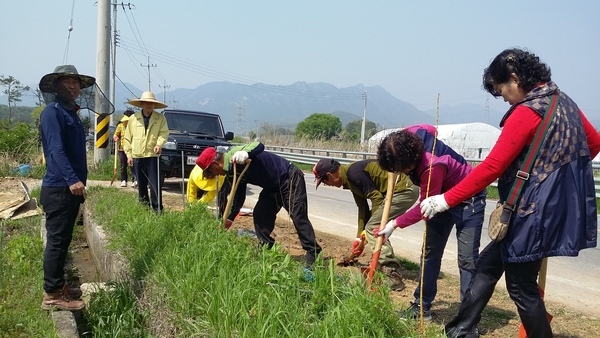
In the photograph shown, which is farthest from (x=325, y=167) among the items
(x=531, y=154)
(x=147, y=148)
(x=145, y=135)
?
(x=145, y=135)

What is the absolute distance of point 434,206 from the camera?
123 inches

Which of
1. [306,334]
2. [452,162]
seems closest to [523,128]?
[452,162]

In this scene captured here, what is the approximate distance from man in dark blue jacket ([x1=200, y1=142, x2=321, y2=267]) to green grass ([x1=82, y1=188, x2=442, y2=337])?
24.2 inches

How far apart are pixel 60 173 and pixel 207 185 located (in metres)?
3.16

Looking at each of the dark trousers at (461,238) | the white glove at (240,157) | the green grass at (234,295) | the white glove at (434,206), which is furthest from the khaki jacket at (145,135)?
the white glove at (434,206)

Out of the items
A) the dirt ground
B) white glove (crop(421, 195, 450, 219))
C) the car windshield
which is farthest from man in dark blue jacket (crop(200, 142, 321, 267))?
the car windshield

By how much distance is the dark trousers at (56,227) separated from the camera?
401cm

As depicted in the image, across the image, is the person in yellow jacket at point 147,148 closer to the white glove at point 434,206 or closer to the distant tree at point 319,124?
the white glove at point 434,206

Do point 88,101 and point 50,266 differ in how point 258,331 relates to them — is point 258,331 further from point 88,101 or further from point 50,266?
point 88,101

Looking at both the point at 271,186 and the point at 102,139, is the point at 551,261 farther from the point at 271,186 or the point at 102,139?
the point at 102,139

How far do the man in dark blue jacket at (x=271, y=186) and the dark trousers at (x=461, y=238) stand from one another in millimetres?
1324

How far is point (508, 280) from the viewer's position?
299 cm

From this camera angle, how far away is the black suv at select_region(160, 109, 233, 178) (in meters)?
11.3

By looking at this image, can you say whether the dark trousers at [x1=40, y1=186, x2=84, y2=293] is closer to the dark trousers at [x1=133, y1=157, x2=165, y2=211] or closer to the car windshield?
the dark trousers at [x1=133, y1=157, x2=165, y2=211]
